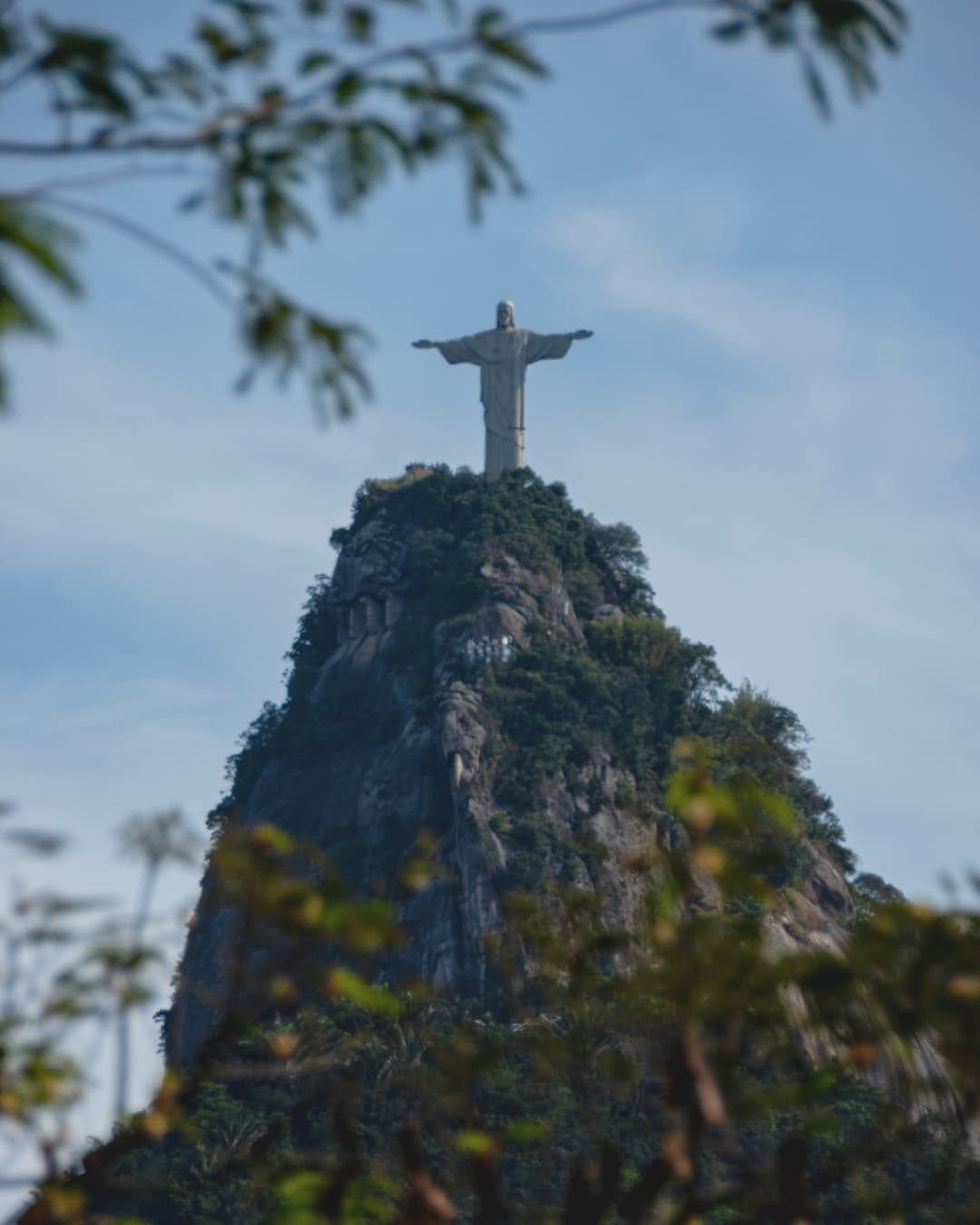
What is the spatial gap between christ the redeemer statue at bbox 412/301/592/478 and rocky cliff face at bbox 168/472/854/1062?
1.85m

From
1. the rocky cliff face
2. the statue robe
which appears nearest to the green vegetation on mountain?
the rocky cliff face

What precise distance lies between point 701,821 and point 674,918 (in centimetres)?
58

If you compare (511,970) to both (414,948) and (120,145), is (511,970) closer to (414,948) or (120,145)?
(120,145)

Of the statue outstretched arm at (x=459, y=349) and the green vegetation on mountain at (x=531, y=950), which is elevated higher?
the statue outstretched arm at (x=459, y=349)

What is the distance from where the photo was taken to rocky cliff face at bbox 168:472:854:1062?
39.4m

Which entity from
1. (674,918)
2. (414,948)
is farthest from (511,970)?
(414,948)

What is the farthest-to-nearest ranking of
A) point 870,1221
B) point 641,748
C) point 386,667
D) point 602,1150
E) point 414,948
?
point 386,667
point 641,748
point 414,948
point 870,1221
point 602,1150

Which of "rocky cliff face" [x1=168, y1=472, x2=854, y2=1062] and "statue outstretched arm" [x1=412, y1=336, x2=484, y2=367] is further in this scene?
"statue outstretched arm" [x1=412, y1=336, x2=484, y2=367]

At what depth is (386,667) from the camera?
155 ft

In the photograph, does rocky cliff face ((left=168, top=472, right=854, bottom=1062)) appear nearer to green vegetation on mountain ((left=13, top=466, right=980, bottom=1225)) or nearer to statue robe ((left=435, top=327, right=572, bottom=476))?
green vegetation on mountain ((left=13, top=466, right=980, bottom=1225))

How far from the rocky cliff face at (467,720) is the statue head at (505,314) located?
16.6ft

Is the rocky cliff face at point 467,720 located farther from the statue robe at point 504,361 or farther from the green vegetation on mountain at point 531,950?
the statue robe at point 504,361

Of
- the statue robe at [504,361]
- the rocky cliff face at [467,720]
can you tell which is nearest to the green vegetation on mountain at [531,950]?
the rocky cliff face at [467,720]

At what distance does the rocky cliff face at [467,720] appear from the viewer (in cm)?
3938
